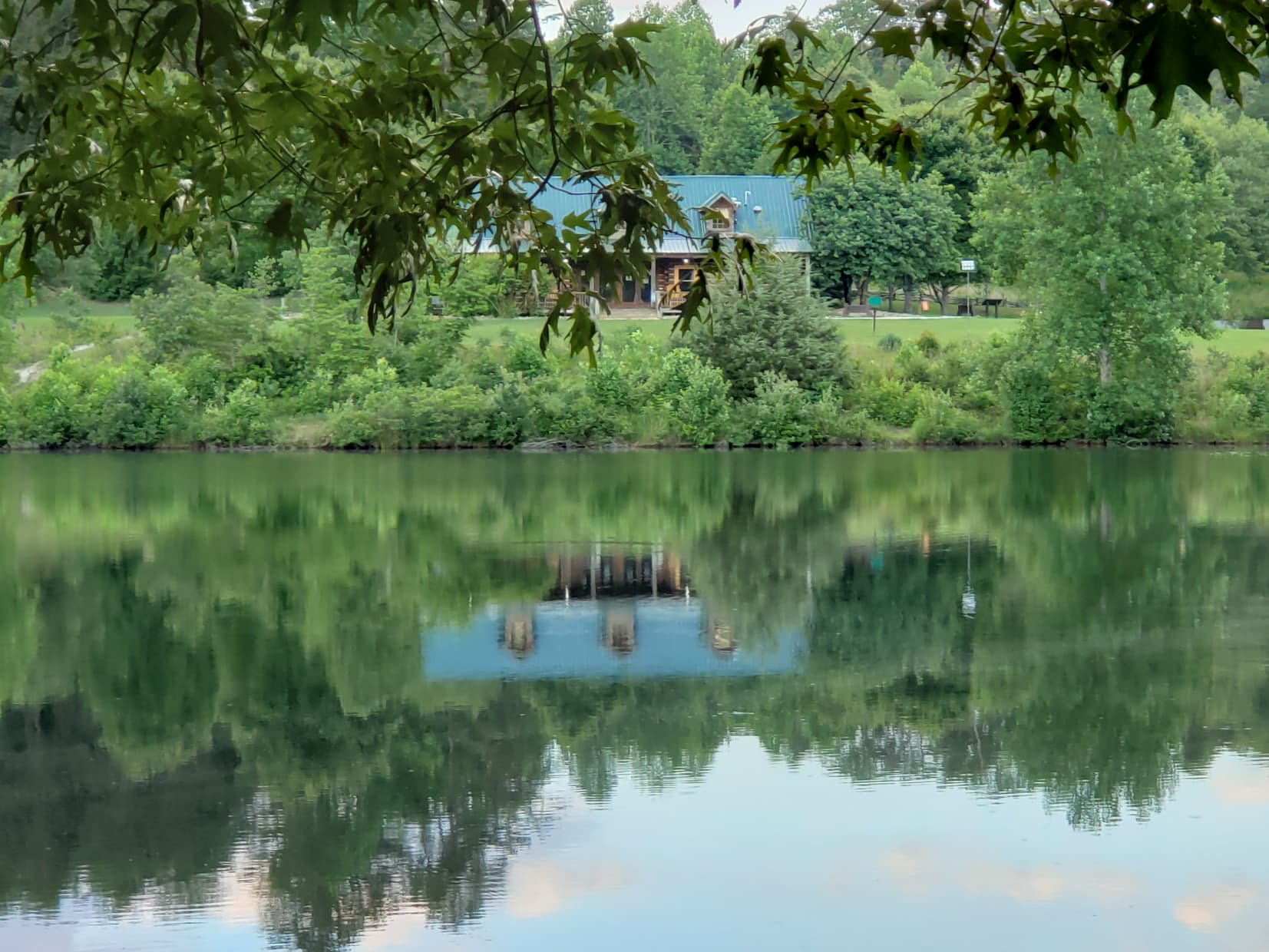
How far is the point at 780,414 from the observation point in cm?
3947

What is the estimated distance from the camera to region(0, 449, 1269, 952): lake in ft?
23.2

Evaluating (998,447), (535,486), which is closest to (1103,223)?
(998,447)

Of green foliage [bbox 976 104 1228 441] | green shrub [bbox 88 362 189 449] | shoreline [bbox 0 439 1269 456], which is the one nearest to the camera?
green foliage [bbox 976 104 1228 441]

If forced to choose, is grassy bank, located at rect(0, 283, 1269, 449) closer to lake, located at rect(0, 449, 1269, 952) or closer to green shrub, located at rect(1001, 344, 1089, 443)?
green shrub, located at rect(1001, 344, 1089, 443)

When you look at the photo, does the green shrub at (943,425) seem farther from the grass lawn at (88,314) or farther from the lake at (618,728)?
the grass lawn at (88,314)

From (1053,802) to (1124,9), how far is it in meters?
4.54

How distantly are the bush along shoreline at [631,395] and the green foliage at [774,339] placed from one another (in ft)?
0.14

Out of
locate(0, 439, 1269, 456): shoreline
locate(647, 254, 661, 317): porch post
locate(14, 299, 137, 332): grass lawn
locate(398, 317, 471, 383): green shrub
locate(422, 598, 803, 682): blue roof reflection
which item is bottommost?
locate(0, 439, 1269, 456): shoreline

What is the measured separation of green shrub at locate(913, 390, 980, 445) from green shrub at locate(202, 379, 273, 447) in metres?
15.2

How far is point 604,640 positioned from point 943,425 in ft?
89.8

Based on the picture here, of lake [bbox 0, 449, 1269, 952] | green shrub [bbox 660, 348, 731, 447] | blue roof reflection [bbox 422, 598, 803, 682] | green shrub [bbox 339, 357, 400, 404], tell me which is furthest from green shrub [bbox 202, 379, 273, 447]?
blue roof reflection [bbox 422, 598, 803, 682]

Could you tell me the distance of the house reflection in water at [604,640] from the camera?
12148 millimetres

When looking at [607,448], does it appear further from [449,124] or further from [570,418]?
[449,124]

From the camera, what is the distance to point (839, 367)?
1602 inches
